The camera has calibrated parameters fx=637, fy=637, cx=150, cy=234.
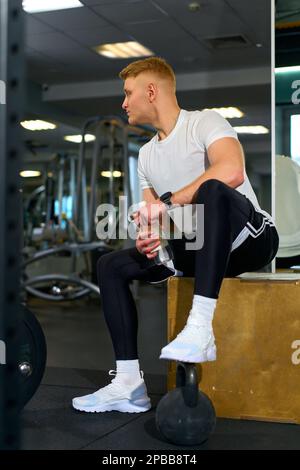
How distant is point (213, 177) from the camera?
1.55 meters

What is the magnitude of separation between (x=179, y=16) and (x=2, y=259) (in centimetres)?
460

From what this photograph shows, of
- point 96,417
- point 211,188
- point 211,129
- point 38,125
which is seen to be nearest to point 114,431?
point 96,417

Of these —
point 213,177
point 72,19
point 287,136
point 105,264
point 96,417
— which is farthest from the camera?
point 72,19

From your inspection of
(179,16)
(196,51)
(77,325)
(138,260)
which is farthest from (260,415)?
(196,51)

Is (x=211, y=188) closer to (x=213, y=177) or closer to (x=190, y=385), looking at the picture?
(x=213, y=177)

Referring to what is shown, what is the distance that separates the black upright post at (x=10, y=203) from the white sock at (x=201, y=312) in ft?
2.21

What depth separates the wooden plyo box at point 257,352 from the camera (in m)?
1.70

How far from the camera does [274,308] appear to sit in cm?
171

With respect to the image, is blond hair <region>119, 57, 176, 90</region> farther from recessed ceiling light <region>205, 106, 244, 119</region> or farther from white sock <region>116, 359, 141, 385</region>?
recessed ceiling light <region>205, 106, 244, 119</region>

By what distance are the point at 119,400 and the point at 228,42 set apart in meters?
4.51

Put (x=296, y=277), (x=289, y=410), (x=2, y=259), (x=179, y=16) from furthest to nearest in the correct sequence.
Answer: (x=179, y=16) < (x=296, y=277) < (x=289, y=410) < (x=2, y=259)
